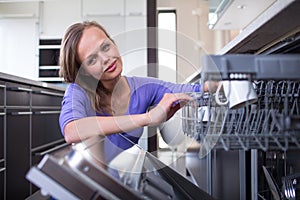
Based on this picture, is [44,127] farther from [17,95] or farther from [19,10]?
[19,10]

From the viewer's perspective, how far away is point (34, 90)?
2.54m

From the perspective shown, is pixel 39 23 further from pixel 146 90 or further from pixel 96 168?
pixel 96 168

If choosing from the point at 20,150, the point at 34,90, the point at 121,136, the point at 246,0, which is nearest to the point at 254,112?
the point at 121,136

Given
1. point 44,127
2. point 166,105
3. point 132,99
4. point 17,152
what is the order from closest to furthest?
point 166,105, point 132,99, point 17,152, point 44,127

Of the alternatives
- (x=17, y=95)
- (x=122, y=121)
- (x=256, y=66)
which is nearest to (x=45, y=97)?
(x=17, y=95)

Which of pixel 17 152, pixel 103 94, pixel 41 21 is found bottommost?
pixel 17 152

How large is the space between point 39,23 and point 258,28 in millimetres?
3877

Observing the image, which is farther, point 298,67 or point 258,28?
point 258,28

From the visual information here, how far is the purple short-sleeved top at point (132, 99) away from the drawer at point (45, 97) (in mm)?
1633

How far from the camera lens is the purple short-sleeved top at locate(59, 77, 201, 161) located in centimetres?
79

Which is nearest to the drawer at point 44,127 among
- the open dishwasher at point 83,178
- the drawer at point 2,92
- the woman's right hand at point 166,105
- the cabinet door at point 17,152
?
the cabinet door at point 17,152

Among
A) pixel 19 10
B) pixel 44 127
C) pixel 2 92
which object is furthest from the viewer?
pixel 19 10

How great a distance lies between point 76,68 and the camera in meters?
0.93

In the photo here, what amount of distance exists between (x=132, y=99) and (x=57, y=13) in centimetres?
359
